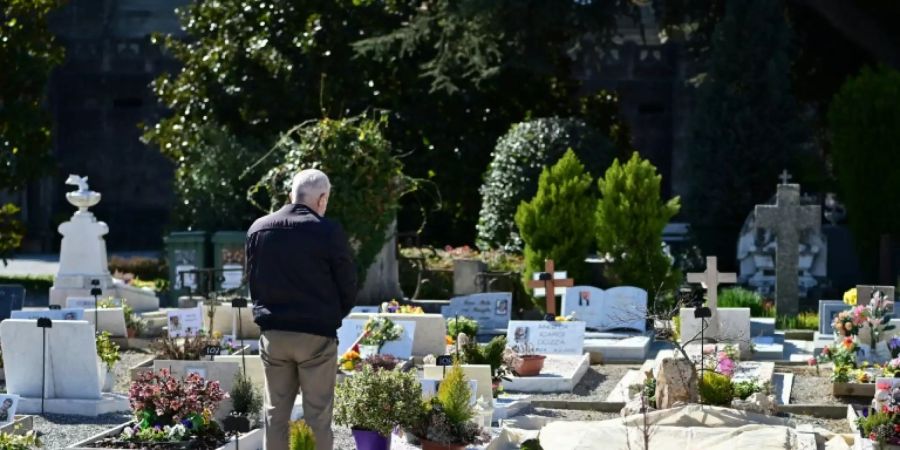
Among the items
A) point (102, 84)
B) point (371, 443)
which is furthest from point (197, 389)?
point (102, 84)

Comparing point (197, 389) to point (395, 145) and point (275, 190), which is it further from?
point (395, 145)

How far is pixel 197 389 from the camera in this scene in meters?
12.5

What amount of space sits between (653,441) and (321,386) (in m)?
2.91

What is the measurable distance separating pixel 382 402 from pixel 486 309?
8.66 meters

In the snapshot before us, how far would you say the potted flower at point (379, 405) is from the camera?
467 inches

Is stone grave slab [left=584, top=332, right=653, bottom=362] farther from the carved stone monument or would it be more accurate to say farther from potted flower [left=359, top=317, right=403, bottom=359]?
the carved stone monument

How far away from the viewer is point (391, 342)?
17.5m

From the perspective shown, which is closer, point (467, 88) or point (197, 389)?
point (197, 389)

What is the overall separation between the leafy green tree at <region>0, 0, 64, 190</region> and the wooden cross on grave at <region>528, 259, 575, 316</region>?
32.3 feet

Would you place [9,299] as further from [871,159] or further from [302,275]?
[871,159]

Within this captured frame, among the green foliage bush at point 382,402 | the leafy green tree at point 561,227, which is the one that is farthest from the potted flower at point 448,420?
the leafy green tree at point 561,227

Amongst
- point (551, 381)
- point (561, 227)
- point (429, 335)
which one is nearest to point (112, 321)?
point (429, 335)

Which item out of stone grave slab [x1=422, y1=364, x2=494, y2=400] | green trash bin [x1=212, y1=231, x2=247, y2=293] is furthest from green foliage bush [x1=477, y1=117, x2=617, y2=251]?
stone grave slab [x1=422, y1=364, x2=494, y2=400]

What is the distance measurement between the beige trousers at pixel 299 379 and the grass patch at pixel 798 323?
1092 centimetres
